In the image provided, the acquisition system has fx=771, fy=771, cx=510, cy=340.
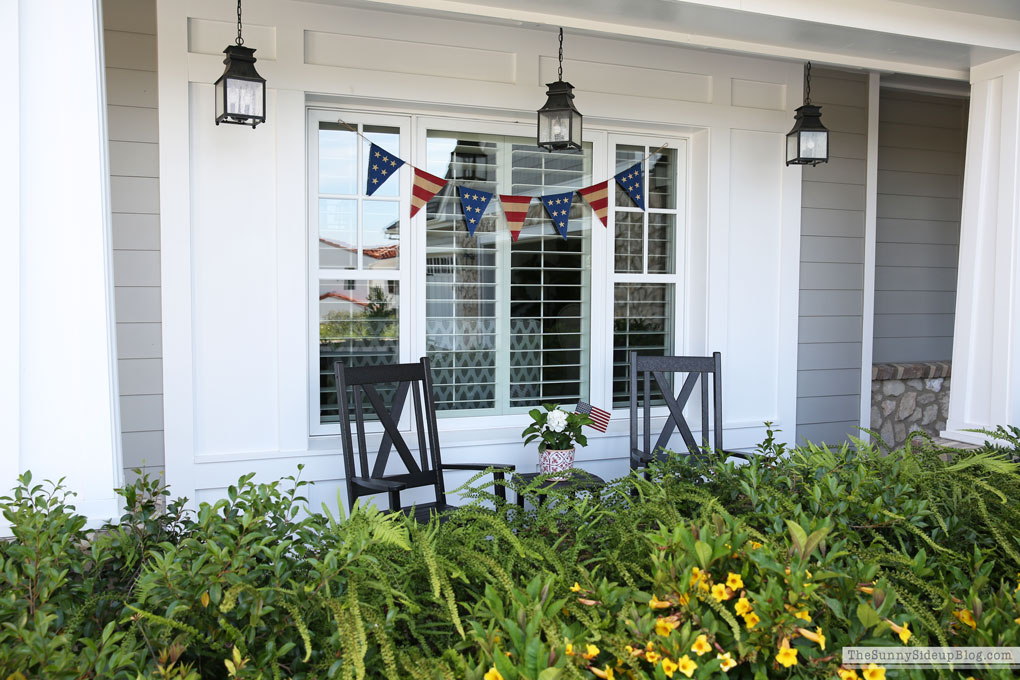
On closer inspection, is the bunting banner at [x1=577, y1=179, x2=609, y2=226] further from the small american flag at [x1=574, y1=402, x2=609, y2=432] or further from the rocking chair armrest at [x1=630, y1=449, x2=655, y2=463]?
the rocking chair armrest at [x1=630, y1=449, x2=655, y2=463]

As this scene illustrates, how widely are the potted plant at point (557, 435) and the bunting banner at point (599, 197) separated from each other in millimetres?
1132

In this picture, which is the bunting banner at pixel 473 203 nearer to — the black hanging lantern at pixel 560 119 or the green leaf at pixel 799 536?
the black hanging lantern at pixel 560 119

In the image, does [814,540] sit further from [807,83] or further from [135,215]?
[807,83]

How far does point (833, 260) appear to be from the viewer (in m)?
4.30

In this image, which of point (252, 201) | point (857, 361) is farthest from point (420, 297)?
point (857, 361)

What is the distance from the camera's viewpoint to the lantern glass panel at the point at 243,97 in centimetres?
288

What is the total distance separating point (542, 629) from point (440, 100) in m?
2.93

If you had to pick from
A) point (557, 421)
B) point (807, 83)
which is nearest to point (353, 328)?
point (557, 421)

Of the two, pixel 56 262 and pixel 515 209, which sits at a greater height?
pixel 515 209

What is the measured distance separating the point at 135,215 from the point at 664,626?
9.42 feet

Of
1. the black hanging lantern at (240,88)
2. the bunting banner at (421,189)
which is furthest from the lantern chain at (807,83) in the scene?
the black hanging lantern at (240,88)

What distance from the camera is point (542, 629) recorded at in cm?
99

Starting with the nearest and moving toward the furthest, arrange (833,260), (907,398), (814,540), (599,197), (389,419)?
(814,540) < (389,419) < (599,197) < (833,260) < (907,398)

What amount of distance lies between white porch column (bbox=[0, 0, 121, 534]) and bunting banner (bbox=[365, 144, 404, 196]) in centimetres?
169
